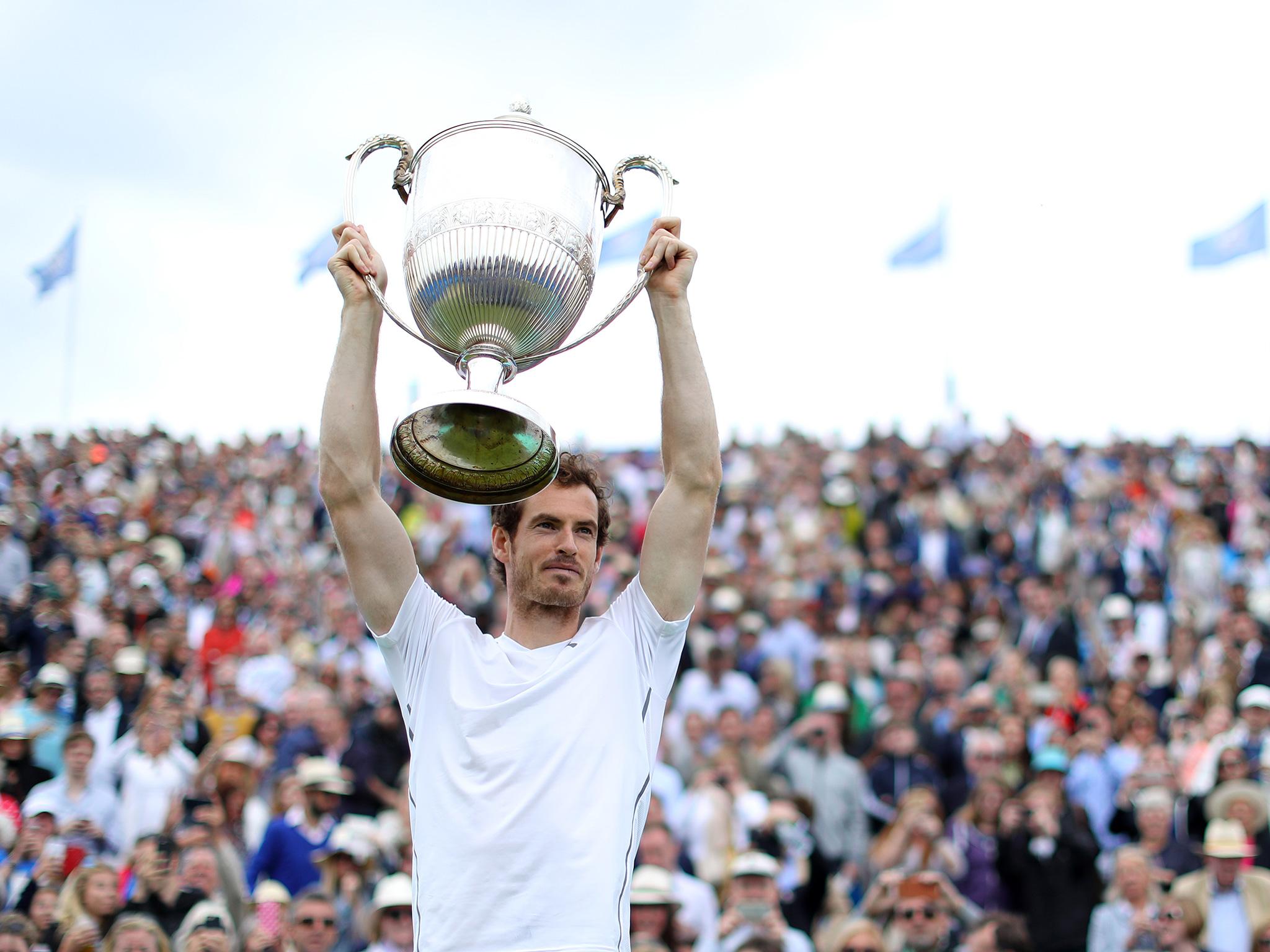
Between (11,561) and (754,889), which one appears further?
(11,561)

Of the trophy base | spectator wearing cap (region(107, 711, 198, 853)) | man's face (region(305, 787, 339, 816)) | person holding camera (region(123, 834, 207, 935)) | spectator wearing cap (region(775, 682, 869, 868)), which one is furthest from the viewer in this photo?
spectator wearing cap (region(775, 682, 869, 868))

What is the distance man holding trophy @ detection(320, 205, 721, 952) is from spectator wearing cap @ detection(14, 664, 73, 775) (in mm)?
5678

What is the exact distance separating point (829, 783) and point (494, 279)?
5723 millimetres

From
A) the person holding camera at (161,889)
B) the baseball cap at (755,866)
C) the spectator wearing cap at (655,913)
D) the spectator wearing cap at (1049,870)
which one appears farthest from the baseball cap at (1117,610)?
the person holding camera at (161,889)

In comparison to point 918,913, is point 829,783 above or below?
above

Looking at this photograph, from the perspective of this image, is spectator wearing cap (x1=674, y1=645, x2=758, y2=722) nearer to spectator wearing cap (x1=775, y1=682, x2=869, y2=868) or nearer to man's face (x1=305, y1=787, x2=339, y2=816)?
spectator wearing cap (x1=775, y1=682, x2=869, y2=868)

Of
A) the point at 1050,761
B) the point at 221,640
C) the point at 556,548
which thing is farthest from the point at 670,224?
the point at 221,640

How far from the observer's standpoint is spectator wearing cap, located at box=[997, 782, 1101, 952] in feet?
23.0

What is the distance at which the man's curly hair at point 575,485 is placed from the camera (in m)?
3.11

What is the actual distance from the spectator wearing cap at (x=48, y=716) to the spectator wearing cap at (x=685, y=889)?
334cm

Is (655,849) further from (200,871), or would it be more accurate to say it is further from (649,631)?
(649,631)

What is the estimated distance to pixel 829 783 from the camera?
26.5ft

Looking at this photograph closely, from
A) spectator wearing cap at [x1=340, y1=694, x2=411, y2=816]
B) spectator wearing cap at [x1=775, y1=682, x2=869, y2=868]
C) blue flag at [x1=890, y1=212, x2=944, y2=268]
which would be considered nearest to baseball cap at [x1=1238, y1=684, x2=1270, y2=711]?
spectator wearing cap at [x1=775, y1=682, x2=869, y2=868]

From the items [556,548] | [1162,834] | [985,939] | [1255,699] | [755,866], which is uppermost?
[1255,699]
